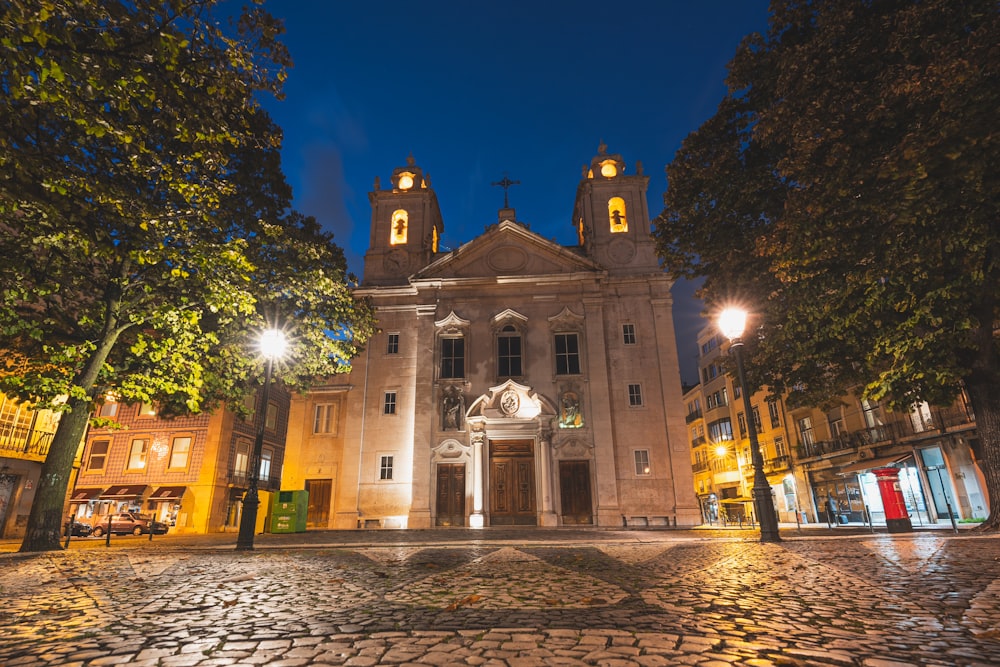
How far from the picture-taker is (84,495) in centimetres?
3052

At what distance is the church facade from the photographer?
2483 centimetres

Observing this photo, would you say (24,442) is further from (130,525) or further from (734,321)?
(734,321)

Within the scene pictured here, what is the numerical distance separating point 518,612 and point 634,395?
23.2 m

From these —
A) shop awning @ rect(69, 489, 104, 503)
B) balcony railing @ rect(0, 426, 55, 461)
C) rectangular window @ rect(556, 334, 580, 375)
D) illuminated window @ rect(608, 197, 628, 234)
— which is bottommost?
shop awning @ rect(69, 489, 104, 503)

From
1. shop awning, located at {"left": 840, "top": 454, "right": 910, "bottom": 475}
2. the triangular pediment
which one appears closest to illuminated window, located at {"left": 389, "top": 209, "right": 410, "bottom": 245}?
the triangular pediment

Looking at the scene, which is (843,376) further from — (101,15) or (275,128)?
(275,128)

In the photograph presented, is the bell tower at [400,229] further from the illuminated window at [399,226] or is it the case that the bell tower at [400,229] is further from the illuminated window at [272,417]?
the illuminated window at [272,417]

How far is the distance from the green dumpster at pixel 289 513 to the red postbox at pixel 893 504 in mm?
20679

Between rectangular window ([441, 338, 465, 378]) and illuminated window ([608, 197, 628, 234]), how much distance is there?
11318mm

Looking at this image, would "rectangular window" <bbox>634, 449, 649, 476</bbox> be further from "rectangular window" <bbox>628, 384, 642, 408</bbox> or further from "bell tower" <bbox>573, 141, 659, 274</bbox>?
"bell tower" <bbox>573, 141, 659, 274</bbox>

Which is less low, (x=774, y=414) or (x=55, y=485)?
(x=774, y=414)

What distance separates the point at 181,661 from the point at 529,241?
27466mm

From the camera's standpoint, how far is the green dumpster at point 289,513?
69.5ft

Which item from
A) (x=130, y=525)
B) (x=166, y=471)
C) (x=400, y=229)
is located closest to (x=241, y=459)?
(x=166, y=471)
